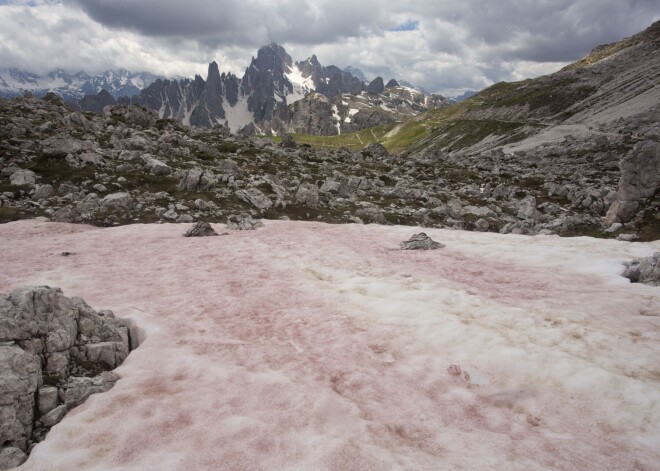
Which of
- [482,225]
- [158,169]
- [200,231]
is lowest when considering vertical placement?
[200,231]

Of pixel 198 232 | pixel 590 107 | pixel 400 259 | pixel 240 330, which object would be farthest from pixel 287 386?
pixel 590 107

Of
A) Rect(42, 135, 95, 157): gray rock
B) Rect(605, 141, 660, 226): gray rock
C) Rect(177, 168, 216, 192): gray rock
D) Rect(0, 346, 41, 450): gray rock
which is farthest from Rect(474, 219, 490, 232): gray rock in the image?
Rect(42, 135, 95, 157): gray rock

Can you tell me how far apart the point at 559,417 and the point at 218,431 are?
26.8 feet

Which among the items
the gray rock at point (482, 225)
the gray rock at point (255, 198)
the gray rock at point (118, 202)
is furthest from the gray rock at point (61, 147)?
the gray rock at point (482, 225)

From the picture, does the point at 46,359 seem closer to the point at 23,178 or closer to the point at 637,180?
the point at 23,178

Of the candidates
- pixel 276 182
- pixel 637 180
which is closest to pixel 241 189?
pixel 276 182

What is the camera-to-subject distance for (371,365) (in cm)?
1146

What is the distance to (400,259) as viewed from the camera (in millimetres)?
21250

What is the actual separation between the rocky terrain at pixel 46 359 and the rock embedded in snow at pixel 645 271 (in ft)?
64.3

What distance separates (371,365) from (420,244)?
525 inches

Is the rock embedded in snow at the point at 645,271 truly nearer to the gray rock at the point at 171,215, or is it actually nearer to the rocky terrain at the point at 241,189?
the rocky terrain at the point at 241,189

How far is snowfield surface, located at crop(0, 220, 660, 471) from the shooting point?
26.4 feet

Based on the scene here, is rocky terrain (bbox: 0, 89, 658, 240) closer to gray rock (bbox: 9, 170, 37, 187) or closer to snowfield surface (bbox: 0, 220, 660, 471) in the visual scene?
gray rock (bbox: 9, 170, 37, 187)

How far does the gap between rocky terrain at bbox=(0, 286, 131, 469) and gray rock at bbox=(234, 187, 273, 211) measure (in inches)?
965
